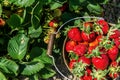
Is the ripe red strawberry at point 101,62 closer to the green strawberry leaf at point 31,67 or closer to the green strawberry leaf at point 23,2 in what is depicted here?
the green strawberry leaf at point 31,67

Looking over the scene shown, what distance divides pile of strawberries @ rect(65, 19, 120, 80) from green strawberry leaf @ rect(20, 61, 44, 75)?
16 cm

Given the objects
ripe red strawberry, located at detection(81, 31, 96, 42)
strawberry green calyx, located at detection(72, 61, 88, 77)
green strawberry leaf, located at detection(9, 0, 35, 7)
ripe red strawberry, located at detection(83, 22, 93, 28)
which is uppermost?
green strawberry leaf, located at detection(9, 0, 35, 7)

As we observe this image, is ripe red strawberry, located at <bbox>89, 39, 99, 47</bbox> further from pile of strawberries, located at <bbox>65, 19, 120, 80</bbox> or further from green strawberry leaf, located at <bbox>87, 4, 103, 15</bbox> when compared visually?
green strawberry leaf, located at <bbox>87, 4, 103, 15</bbox>

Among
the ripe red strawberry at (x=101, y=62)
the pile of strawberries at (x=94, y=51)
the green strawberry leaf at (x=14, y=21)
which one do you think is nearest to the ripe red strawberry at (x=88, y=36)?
the pile of strawberries at (x=94, y=51)

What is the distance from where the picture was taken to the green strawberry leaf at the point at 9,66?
5.99 feet

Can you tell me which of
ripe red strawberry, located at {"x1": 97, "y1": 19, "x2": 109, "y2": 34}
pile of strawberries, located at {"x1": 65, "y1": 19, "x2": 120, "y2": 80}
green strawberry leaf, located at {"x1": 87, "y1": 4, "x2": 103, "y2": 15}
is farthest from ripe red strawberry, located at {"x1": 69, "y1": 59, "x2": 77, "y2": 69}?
green strawberry leaf, located at {"x1": 87, "y1": 4, "x2": 103, "y2": 15}

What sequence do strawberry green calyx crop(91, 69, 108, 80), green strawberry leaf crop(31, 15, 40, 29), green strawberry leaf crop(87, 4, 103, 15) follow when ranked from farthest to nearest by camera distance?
green strawberry leaf crop(87, 4, 103, 15)
green strawberry leaf crop(31, 15, 40, 29)
strawberry green calyx crop(91, 69, 108, 80)

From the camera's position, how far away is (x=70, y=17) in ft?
6.73

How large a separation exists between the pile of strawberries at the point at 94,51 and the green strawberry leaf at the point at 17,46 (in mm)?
212

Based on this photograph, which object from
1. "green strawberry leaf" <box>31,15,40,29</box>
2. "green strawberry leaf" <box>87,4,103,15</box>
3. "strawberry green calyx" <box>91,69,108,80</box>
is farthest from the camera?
"green strawberry leaf" <box>87,4,103,15</box>

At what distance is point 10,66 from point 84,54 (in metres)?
0.36

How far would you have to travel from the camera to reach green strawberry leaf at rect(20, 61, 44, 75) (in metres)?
1.86

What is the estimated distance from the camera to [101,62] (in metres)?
1.80

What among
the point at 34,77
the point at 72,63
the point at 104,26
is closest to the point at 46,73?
the point at 34,77
